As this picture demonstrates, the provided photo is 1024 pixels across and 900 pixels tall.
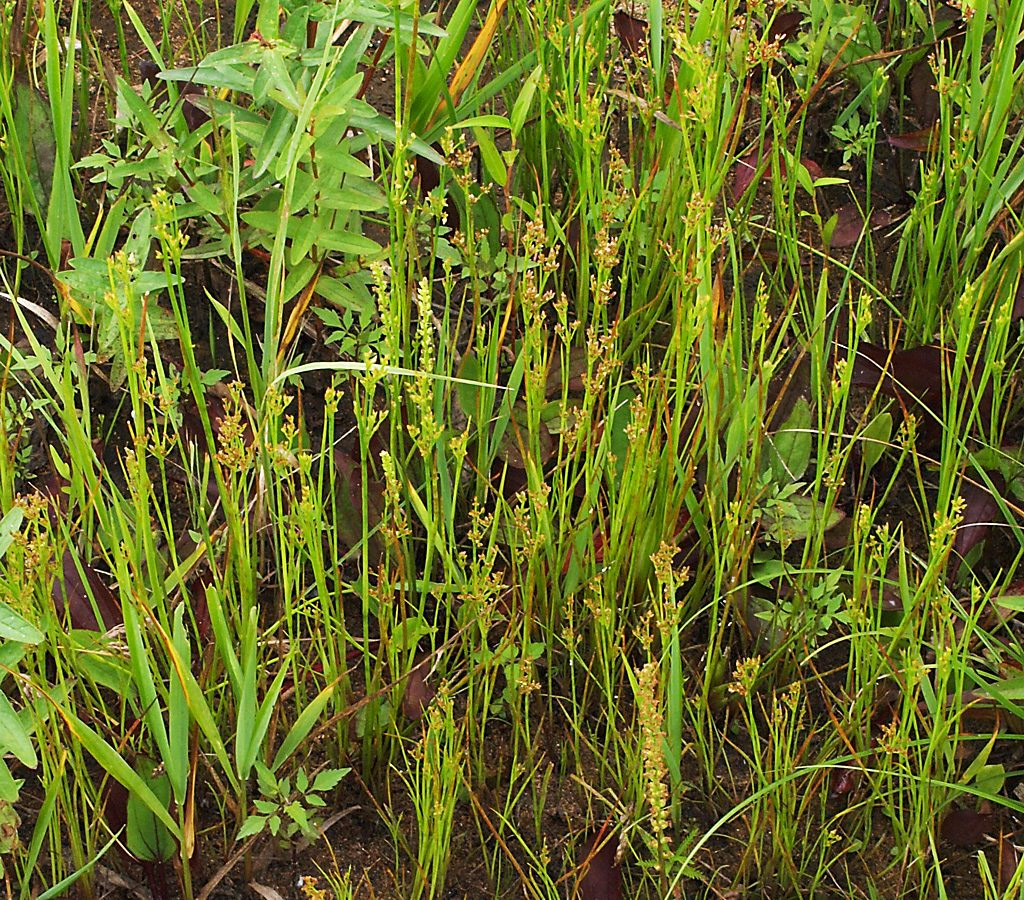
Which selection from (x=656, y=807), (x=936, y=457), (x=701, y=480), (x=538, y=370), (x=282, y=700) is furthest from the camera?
(x=936, y=457)

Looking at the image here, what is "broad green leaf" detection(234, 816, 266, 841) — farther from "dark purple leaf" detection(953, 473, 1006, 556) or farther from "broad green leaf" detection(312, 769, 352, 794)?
"dark purple leaf" detection(953, 473, 1006, 556)

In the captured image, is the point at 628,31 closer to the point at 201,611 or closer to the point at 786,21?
the point at 786,21

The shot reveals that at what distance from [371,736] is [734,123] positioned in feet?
3.60

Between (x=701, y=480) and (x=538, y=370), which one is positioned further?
(x=701, y=480)

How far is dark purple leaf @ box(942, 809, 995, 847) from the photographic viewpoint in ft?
4.76

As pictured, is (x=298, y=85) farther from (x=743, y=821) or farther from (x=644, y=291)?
(x=743, y=821)

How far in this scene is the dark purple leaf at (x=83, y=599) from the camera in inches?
58.1

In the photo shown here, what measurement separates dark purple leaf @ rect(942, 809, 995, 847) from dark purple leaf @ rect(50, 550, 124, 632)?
1.01 meters

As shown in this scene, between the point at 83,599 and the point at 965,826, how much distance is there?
3.52ft

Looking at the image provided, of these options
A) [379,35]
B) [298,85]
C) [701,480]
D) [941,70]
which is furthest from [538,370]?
[379,35]

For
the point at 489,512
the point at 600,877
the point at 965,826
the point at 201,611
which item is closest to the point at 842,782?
the point at 965,826

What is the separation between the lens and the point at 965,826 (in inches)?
57.4

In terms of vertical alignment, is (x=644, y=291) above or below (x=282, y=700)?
above

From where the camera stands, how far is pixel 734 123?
196cm
